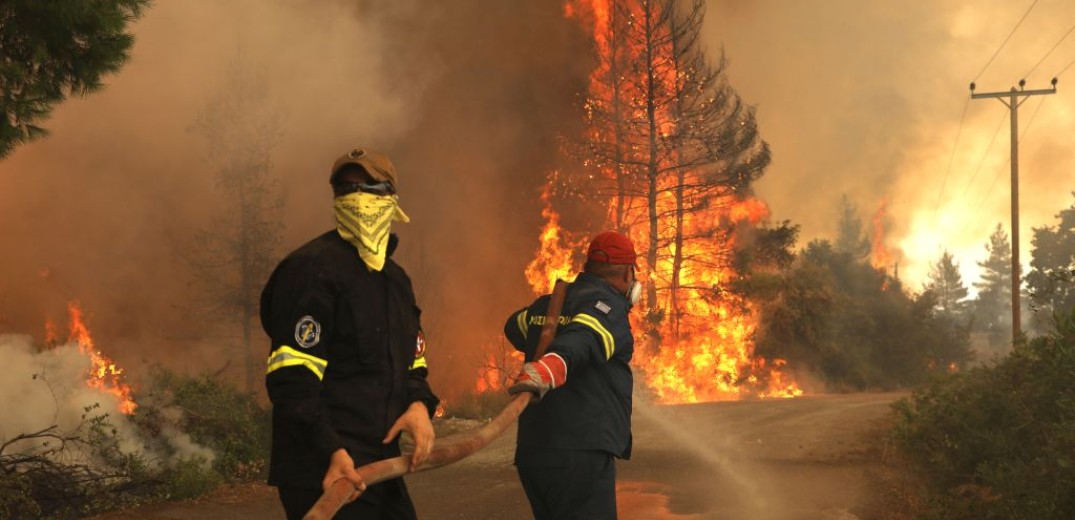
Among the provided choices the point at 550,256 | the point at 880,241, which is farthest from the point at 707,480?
the point at 880,241

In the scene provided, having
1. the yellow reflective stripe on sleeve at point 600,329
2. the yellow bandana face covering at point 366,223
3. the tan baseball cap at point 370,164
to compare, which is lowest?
the yellow reflective stripe on sleeve at point 600,329

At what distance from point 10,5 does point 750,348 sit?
76.3ft

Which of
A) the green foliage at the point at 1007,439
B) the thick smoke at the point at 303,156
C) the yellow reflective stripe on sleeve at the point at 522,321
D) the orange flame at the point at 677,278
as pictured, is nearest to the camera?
the yellow reflective stripe on sleeve at the point at 522,321

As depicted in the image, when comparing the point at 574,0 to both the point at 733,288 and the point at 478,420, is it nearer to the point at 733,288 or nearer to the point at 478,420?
the point at 733,288

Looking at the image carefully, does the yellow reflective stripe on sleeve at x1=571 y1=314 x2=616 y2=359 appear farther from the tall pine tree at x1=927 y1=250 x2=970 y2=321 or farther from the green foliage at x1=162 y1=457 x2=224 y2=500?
the tall pine tree at x1=927 y1=250 x2=970 y2=321

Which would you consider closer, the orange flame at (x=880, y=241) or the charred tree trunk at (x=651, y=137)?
the charred tree trunk at (x=651, y=137)

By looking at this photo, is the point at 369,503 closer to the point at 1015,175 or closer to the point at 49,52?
the point at 49,52

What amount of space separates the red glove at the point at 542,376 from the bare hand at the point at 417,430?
66 cm

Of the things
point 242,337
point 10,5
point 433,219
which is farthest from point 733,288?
point 10,5

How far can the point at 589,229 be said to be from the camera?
25578mm

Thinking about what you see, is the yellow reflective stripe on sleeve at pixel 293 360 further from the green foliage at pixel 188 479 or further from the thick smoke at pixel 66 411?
the green foliage at pixel 188 479

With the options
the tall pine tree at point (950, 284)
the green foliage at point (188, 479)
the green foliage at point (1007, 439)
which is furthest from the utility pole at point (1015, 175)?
the tall pine tree at point (950, 284)

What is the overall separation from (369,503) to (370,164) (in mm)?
1156

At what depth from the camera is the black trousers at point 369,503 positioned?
10.0 ft
